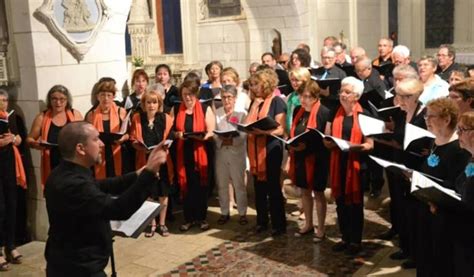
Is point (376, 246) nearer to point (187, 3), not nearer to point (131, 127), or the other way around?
point (131, 127)

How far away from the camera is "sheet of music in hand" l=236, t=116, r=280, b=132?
4.33 m

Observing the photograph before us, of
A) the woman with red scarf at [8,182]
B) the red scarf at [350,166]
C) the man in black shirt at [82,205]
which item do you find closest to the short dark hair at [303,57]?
the red scarf at [350,166]

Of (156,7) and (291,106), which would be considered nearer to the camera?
(291,106)

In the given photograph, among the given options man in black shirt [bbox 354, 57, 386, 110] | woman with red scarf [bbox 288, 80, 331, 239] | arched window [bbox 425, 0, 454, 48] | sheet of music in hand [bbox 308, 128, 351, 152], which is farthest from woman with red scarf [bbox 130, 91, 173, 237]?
arched window [bbox 425, 0, 454, 48]

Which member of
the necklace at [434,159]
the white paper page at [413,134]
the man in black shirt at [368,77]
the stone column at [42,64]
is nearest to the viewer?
the necklace at [434,159]

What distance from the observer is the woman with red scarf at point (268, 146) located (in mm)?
4578

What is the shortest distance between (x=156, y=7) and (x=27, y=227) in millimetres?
8827

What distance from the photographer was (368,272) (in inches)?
153

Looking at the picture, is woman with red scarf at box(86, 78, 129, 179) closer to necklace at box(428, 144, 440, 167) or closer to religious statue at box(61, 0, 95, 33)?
religious statue at box(61, 0, 95, 33)

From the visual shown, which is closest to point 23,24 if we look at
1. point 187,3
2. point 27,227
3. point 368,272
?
point 27,227

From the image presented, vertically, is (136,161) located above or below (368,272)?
above

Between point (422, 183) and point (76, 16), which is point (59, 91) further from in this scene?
point (422, 183)

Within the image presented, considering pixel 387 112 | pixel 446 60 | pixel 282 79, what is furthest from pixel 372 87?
pixel 282 79

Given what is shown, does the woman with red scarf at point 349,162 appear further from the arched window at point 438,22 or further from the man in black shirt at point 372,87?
the arched window at point 438,22
